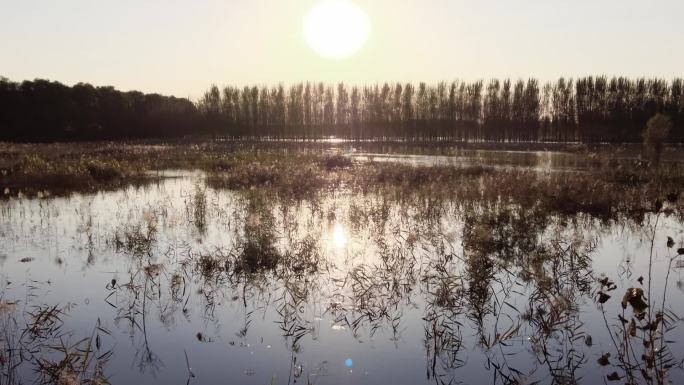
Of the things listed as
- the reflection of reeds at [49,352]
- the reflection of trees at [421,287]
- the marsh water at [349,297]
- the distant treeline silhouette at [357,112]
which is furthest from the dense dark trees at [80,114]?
the reflection of reeds at [49,352]

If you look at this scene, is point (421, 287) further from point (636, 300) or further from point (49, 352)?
point (49, 352)

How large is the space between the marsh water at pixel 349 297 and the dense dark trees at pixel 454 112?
55964 mm

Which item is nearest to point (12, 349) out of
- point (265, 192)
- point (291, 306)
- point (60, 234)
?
point (291, 306)

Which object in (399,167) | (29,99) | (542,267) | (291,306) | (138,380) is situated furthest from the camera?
(29,99)

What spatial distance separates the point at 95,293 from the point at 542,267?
6861 mm

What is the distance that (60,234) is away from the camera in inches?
401

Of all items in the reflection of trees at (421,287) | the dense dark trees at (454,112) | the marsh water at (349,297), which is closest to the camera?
the marsh water at (349,297)

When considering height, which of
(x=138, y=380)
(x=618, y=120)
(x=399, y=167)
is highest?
(x=618, y=120)

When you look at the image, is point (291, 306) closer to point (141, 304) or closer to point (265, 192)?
point (141, 304)

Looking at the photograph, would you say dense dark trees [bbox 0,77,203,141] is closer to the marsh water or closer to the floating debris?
the marsh water

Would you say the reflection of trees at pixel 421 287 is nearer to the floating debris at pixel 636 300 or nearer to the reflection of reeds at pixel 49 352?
the reflection of reeds at pixel 49 352

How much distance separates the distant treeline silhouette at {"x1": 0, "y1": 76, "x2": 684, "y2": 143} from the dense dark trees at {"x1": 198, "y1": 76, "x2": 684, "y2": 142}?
0.14m

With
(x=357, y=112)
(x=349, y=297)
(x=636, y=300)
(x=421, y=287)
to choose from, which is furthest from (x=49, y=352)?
(x=357, y=112)

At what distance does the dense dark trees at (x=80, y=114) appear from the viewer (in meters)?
59.3
